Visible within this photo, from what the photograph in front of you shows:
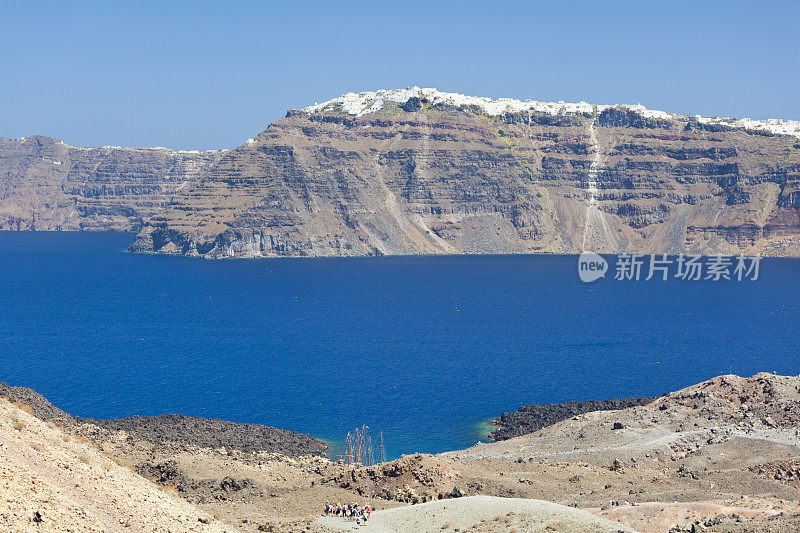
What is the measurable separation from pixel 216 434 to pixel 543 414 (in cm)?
4150

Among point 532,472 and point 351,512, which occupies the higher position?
point 351,512

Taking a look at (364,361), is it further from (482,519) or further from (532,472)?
(482,519)

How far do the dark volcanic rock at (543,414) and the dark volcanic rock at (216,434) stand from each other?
22.9m

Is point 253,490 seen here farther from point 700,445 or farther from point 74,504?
point 700,445

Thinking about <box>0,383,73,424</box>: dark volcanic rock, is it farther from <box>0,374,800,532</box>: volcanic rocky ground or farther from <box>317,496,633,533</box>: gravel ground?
<box>317,496,633,533</box>: gravel ground

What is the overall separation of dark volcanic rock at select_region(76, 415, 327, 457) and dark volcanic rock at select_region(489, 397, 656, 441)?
22902mm

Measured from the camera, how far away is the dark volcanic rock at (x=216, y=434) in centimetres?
8106

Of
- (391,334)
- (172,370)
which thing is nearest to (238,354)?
(172,370)

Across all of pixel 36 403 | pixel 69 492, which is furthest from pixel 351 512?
pixel 36 403

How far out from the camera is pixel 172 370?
133 m

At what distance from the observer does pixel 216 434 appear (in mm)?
86250

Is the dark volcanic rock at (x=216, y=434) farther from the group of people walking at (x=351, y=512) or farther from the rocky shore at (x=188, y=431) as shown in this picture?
the group of people walking at (x=351, y=512)

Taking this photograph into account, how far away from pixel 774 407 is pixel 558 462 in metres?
25.2

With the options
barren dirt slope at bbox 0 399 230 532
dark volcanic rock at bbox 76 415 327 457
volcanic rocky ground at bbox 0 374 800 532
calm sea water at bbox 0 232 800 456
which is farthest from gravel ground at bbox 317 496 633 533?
calm sea water at bbox 0 232 800 456
